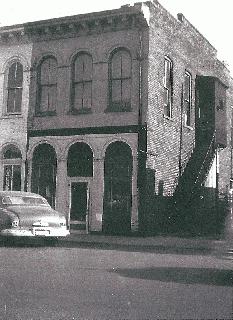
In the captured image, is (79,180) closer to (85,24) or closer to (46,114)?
(46,114)

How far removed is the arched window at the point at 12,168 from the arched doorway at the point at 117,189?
167 inches

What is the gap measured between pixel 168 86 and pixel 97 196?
591 centimetres

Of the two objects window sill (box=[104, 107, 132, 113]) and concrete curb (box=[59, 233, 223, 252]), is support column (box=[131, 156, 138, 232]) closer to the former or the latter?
concrete curb (box=[59, 233, 223, 252])

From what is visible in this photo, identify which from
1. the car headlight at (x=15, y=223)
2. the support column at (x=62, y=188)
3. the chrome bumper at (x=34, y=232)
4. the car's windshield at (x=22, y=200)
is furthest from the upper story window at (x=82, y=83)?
the car headlight at (x=15, y=223)

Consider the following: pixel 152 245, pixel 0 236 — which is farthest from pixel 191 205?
pixel 0 236

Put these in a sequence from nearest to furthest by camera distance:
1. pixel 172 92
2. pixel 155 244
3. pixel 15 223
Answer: pixel 15 223
pixel 155 244
pixel 172 92

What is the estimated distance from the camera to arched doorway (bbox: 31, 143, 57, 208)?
66.0ft

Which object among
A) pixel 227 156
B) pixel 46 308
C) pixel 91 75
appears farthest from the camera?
pixel 227 156

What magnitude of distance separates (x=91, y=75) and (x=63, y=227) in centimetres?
818

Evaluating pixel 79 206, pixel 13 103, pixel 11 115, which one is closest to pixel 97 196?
pixel 79 206

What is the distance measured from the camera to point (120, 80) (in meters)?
19.5

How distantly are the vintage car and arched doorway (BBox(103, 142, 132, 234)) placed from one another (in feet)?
15.2

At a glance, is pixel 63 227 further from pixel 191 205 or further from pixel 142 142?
pixel 191 205

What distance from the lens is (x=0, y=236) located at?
13.2 m
